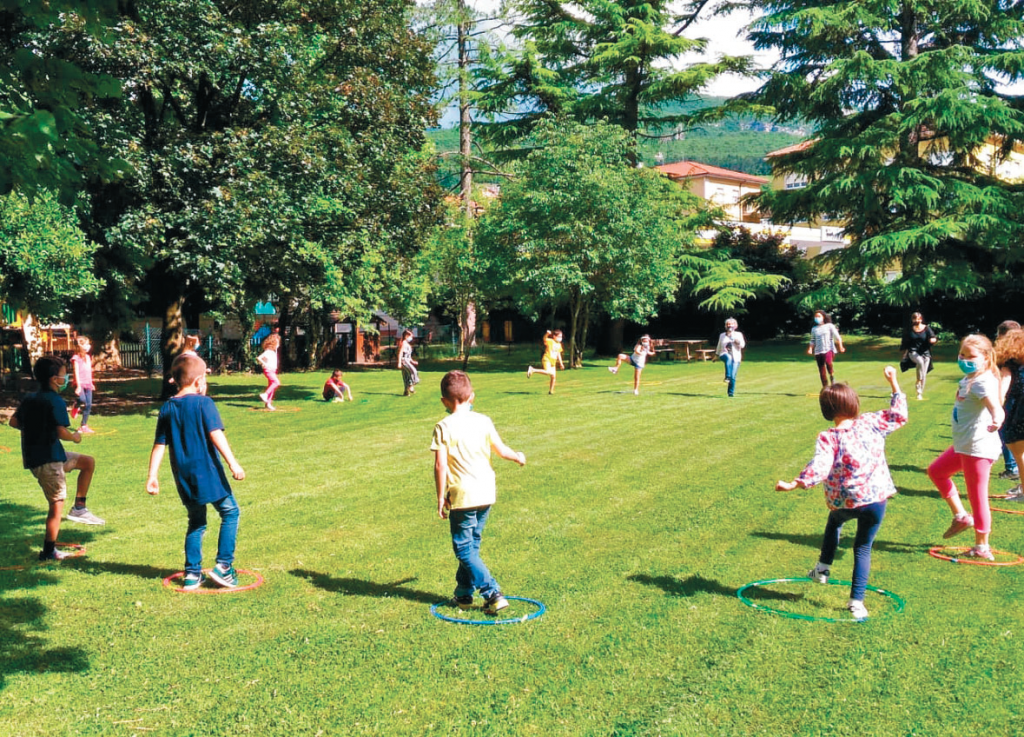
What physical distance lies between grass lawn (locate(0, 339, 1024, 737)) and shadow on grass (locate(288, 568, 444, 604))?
0.10ft

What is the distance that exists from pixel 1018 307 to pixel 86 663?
43.6 meters

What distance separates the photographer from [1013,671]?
5.16 m

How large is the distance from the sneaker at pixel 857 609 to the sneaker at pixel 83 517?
7117mm

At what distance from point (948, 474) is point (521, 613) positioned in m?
4.30

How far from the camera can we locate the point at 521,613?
627 cm

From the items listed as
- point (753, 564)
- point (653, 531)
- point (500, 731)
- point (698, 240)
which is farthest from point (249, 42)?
point (698, 240)

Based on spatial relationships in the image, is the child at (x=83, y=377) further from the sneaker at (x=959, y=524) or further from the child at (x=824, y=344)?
the child at (x=824, y=344)

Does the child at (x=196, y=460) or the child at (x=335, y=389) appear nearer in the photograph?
the child at (x=196, y=460)

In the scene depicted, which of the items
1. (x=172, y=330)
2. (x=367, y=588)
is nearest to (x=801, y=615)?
(x=367, y=588)

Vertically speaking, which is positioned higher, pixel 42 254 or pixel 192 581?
pixel 42 254

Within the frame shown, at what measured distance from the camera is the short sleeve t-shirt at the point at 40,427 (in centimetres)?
758

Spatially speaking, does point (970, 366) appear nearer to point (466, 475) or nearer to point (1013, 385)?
point (1013, 385)

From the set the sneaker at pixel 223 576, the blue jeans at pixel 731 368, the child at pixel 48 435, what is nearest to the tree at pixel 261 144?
the blue jeans at pixel 731 368

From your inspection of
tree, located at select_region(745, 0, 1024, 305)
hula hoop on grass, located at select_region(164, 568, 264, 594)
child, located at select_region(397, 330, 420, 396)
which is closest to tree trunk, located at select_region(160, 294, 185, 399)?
child, located at select_region(397, 330, 420, 396)
